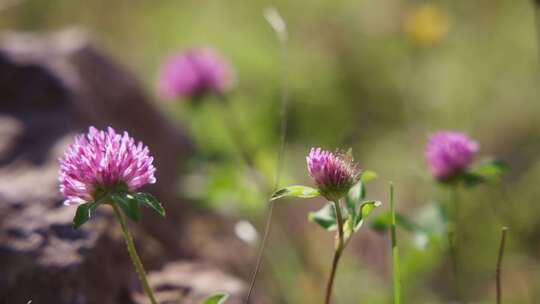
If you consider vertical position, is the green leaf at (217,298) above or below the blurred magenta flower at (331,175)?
below

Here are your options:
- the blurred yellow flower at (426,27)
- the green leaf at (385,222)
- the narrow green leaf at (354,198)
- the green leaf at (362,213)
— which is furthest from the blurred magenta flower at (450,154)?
the blurred yellow flower at (426,27)

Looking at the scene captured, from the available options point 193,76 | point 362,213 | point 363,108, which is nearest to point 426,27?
point 363,108

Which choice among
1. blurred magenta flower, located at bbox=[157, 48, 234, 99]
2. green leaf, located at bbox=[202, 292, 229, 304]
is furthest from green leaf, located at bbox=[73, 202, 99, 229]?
blurred magenta flower, located at bbox=[157, 48, 234, 99]

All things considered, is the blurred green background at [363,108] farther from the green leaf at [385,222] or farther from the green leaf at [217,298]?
the green leaf at [217,298]

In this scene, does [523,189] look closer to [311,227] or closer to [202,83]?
[311,227]

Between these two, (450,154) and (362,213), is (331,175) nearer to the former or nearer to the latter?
(362,213)

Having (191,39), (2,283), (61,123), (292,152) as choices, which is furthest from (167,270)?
(191,39)

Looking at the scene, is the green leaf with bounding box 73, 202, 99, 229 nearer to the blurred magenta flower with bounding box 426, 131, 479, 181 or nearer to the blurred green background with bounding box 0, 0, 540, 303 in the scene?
the blurred magenta flower with bounding box 426, 131, 479, 181
